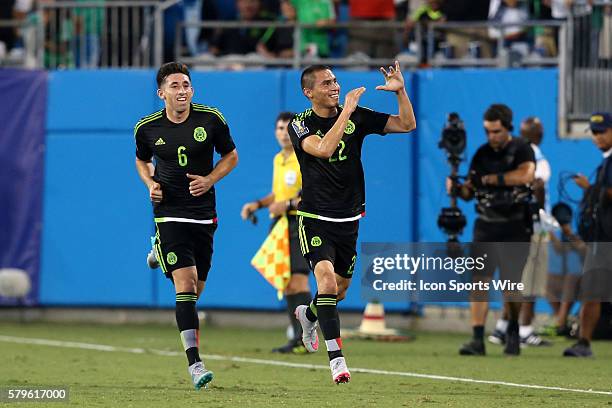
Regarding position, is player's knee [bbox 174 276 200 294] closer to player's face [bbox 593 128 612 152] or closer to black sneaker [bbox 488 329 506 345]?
player's face [bbox 593 128 612 152]

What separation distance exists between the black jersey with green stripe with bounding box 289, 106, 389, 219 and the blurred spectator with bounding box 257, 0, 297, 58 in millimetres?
8064

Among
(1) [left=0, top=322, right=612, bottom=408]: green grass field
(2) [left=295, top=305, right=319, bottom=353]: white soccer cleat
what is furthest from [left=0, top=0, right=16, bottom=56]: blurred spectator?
(2) [left=295, top=305, right=319, bottom=353]: white soccer cleat

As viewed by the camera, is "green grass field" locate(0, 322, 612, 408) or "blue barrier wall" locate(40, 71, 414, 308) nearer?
"green grass field" locate(0, 322, 612, 408)

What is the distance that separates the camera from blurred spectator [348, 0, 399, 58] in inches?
727

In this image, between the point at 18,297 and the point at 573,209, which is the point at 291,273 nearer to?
the point at 573,209

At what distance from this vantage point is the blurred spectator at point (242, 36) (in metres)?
18.8

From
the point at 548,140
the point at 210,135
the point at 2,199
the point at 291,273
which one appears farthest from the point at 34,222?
the point at 210,135

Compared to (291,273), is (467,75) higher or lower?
higher

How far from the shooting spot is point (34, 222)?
731 inches

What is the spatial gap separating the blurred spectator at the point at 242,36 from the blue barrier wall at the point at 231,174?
98 centimetres

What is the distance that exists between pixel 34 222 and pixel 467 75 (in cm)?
593

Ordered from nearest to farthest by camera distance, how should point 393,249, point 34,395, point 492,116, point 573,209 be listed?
1. point 34,395
2. point 492,116
3. point 393,249
4. point 573,209

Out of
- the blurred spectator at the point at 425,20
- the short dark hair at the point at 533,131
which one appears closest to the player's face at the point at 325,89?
the short dark hair at the point at 533,131

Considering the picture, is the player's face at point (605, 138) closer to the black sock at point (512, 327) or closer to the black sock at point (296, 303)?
the black sock at point (512, 327)
